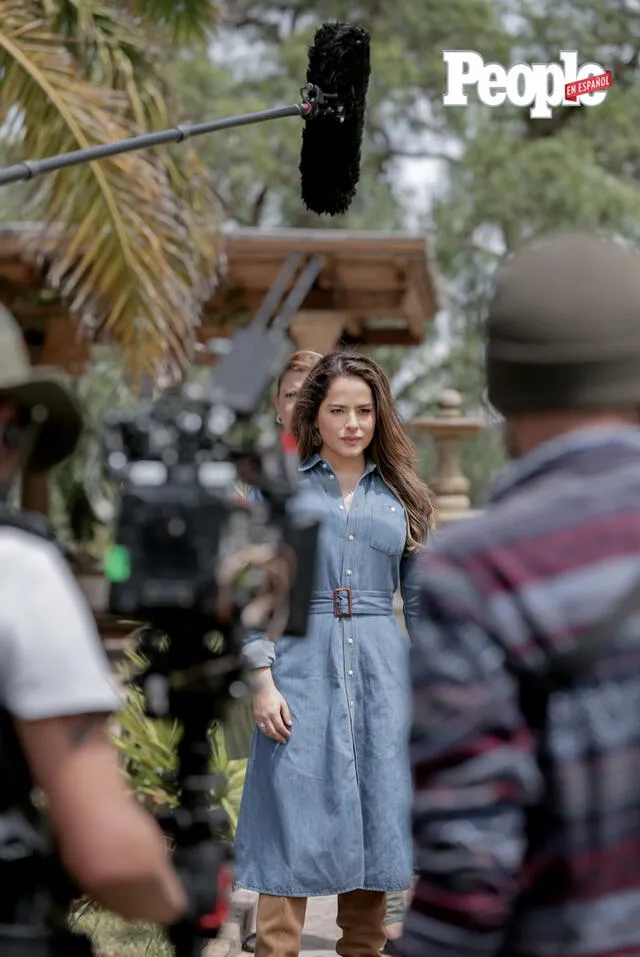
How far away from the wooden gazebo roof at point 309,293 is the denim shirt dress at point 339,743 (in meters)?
5.80

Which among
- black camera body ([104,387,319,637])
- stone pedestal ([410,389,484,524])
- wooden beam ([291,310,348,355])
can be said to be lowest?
black camera body ([104,387,319,637])

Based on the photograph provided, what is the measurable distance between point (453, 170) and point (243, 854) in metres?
19.4

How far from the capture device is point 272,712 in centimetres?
421

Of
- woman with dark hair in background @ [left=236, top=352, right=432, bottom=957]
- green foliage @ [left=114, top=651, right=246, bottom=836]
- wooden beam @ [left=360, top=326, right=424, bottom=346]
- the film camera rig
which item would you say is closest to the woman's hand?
woman with dark hair in background @ [left=236, top=352, right=432, bottom=957]

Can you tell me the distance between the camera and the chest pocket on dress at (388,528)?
432 cm

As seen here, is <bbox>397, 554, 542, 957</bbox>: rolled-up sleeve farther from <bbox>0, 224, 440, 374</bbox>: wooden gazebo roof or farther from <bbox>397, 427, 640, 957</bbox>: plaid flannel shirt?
<bbox>0, 224, 440, 374</bbox>: wooden gazebo roof

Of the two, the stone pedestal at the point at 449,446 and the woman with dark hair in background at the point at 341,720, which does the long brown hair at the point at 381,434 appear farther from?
the stone pedestal at the point at 449,446

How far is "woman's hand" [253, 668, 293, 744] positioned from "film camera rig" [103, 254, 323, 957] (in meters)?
2.28

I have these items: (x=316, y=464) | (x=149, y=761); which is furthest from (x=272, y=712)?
(x=149, y=761)

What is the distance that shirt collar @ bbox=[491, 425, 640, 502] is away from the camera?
1.82 meters

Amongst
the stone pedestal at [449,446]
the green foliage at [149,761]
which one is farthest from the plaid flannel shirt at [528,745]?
the stone pedestal at [449,446]

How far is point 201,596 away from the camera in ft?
5.90

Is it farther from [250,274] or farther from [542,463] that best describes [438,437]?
[542,463]

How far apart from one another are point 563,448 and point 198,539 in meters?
0.44
